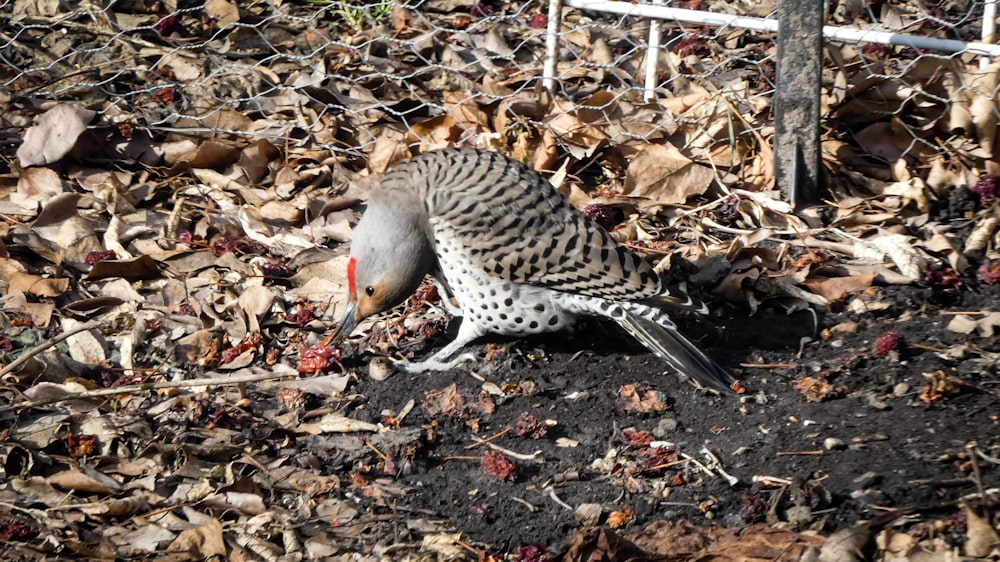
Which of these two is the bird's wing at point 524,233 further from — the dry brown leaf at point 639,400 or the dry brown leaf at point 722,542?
the dry brown leaf at point 722,542

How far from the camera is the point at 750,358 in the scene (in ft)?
13.9

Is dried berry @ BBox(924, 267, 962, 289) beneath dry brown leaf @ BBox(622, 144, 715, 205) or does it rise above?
beneath

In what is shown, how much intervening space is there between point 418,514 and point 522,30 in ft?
12.7

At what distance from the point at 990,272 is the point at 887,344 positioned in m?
A: 0.84

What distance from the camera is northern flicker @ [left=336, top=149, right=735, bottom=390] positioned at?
4195 millimetres

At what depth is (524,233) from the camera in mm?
4254

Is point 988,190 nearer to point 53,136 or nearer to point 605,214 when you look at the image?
point 605,214

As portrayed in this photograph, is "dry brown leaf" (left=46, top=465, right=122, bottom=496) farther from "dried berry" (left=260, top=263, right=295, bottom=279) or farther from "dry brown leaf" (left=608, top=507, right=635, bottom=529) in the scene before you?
"dry brown leaf" (left=608, top=507, right=635, bottom=529)

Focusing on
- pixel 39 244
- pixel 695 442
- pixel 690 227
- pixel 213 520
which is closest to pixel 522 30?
pixel 690 227

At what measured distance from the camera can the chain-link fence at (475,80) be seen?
544 centimetres

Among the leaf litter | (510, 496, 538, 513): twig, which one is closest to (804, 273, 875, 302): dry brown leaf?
the leaf litter

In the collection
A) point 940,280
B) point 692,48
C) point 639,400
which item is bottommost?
point 639,400

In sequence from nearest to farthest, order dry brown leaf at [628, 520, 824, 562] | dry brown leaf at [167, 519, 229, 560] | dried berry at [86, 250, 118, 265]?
dry brown leaf at [628, 520, 824, 562], dry brown leaf at [167, 519, 229, 560], dried berry at [86, 250, 118, 265]

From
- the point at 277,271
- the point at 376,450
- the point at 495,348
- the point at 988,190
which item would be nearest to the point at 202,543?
the point at 376,450
